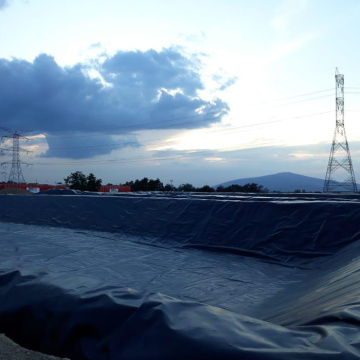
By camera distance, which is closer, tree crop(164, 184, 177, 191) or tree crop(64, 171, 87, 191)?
tree crop(164, 184, 177, 191)

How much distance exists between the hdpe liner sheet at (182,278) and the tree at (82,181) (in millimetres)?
23769

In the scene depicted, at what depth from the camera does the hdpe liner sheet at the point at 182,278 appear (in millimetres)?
933

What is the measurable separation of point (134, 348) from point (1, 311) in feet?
2.60

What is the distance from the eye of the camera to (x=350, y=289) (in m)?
1.44

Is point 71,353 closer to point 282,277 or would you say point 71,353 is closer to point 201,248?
point 282,277

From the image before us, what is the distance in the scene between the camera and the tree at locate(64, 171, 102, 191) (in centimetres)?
2943

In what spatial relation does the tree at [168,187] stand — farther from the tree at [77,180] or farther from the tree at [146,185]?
the tree at [77,180]

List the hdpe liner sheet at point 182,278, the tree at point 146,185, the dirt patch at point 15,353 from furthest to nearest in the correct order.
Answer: the tree at point 146,185 → the dirt patch at point 15,353 → the hdpe liner sheet at point 182,278

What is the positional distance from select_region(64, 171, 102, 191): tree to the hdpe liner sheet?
23769 mm

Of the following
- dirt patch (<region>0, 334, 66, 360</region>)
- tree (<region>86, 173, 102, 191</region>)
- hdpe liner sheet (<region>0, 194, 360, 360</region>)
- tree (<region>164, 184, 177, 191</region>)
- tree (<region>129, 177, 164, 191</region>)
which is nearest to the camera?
hdpe liner sheet (<region>0, 194, 360, 360</region>)

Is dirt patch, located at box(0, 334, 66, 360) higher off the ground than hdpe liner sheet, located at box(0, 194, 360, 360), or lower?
lower

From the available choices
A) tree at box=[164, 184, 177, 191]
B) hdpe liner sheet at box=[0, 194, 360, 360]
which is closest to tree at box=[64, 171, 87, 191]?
tree at box=[164, 184, 177, 191]

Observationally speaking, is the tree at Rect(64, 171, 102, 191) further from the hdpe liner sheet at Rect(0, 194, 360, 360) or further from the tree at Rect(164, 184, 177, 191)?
the hdpe liner sheet at Rect(0, 194, 360, 360)

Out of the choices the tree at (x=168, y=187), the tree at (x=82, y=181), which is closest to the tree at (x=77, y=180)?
the tree at (x=82, y=181)
